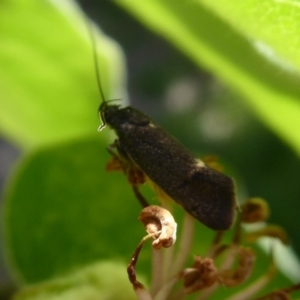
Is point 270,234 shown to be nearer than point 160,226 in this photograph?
No

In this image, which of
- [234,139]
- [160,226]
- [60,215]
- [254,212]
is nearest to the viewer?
[160,226]

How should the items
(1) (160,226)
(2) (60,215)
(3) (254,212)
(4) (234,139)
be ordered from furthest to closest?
(4) (234,139), (2) (60,215), (3) (254,212), (1) (160,226)

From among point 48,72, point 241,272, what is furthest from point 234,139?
point 241,272

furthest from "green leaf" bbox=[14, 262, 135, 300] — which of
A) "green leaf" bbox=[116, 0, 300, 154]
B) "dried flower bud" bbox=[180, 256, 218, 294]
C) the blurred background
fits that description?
the blurred background

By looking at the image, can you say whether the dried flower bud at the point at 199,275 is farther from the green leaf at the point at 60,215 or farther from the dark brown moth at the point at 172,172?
the green leaf at the point at 60,215

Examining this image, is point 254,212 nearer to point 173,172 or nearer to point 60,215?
point 173,172

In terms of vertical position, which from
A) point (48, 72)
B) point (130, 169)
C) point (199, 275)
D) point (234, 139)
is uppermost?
point (234, 139)

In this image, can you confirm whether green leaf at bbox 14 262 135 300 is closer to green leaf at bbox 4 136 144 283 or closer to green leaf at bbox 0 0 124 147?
green leaf at bbox 4 136 144 283
